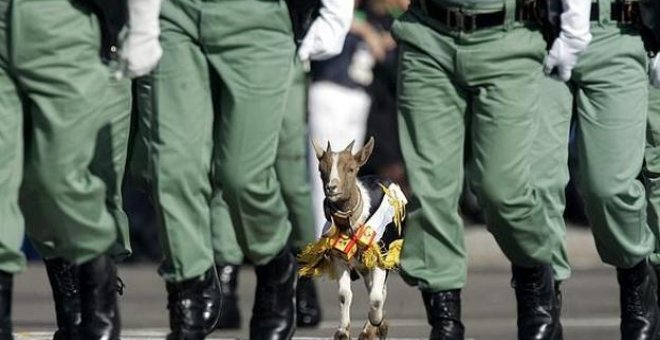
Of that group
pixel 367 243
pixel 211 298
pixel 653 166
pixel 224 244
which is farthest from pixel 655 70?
pixel 211 298

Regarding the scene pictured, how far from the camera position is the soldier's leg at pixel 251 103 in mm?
10172

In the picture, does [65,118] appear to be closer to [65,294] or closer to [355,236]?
[65,294]

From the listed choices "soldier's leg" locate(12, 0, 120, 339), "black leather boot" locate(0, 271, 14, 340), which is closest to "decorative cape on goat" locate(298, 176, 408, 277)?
"soldier's leg" locate(12, 0, 120, 339)

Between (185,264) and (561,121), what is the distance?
195 centimetres

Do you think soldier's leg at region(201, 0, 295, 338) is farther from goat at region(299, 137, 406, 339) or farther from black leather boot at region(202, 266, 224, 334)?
goat at region(299, 137, 406, 339)

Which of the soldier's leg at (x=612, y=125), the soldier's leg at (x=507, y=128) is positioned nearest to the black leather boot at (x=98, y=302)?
the soldier's leg at (x=507, y=128)

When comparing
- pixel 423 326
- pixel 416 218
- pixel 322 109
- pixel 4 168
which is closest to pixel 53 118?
pixel 4 168

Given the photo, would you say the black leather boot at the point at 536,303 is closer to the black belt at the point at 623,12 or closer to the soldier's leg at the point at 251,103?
the black belt at the point at 623,12

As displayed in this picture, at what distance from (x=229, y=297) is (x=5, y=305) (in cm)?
291

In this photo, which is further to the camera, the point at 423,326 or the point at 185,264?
the point at 423,326

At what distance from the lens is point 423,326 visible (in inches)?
565

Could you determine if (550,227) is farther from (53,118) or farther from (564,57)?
(53,118)

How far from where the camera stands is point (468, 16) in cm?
1045

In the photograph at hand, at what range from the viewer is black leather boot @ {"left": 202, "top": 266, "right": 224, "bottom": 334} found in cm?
1032
